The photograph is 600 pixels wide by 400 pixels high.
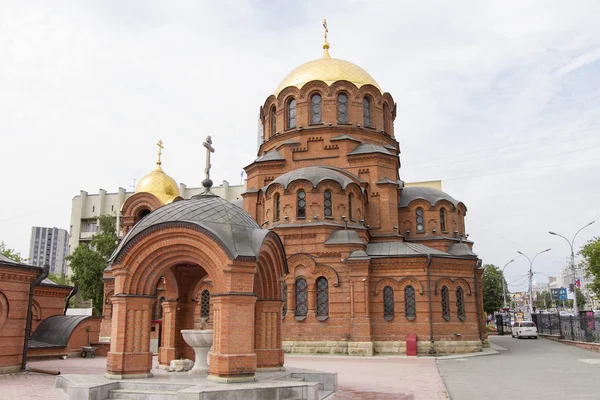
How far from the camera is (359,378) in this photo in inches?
534

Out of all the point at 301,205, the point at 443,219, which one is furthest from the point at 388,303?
the point at 443,219

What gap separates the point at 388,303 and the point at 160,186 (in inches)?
562

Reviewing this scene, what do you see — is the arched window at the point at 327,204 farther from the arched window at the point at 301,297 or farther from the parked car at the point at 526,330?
the parked car at the point at 526,330

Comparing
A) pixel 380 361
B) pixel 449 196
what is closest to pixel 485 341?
pixel 449 196

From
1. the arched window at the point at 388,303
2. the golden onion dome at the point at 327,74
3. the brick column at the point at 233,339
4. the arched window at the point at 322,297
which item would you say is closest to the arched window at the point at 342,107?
the golden onion dome at the point at 327,74

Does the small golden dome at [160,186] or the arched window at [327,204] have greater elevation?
the small golden dome at [160,186]

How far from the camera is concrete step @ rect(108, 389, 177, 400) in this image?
29.9 feet

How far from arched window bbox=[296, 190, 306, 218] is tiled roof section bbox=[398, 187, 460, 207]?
6.04 m

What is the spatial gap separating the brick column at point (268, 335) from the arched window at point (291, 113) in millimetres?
16276

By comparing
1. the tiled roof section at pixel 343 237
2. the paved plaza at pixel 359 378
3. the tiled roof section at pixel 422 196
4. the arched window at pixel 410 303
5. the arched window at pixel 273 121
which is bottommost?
the paved plaza at pixel 359 378

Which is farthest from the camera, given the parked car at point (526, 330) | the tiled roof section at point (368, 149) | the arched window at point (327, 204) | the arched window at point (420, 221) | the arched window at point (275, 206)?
the parked car at point (526, 330)

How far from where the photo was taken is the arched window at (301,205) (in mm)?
22625

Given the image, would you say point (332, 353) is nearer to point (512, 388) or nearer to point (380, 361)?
point (380, 361)

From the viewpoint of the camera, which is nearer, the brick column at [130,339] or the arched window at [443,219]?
the brick column at [130,339]
